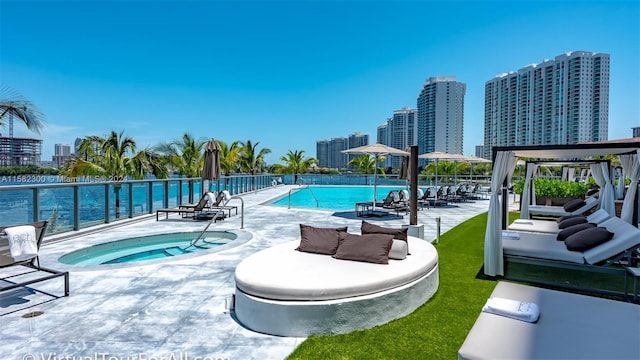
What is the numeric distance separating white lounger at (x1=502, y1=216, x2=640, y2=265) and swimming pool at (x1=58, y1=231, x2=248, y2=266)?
17.0 ft

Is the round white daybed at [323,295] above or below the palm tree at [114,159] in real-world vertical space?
below

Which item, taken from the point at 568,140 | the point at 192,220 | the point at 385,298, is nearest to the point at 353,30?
the point at 192,220

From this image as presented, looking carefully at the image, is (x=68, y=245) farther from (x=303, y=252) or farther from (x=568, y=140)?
(x=568, y=140)

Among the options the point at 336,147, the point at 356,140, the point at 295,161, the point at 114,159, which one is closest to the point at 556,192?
the point at 114,159

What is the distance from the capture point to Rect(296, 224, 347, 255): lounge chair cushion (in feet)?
15.0

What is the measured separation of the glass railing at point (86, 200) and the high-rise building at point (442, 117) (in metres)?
40.6

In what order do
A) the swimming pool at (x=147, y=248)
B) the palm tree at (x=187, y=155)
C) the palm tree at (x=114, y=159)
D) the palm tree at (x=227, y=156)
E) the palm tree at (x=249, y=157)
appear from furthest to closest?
the palm tree at (x=249, y=157)
the palm tree at (x=227, y=156)
the palm tree at (x=187, y=155)
the palm tree at (x=114, y=159)
the swimming pool at (x=147, y=248)

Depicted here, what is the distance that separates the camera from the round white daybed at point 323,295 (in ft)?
10.5

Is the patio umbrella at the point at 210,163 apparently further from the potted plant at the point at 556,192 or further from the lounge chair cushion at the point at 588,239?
the potted plant at the point at 556,192

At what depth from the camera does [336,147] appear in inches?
2719

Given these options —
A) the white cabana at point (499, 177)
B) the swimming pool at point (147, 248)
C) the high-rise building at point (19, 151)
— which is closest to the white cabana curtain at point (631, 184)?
the white cabana at point (499, 177)

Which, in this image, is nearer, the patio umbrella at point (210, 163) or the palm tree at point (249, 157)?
the patio umbrella at point (210, 163)

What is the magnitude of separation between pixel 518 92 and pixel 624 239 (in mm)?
42286

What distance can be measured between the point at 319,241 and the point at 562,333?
2.83 metres
